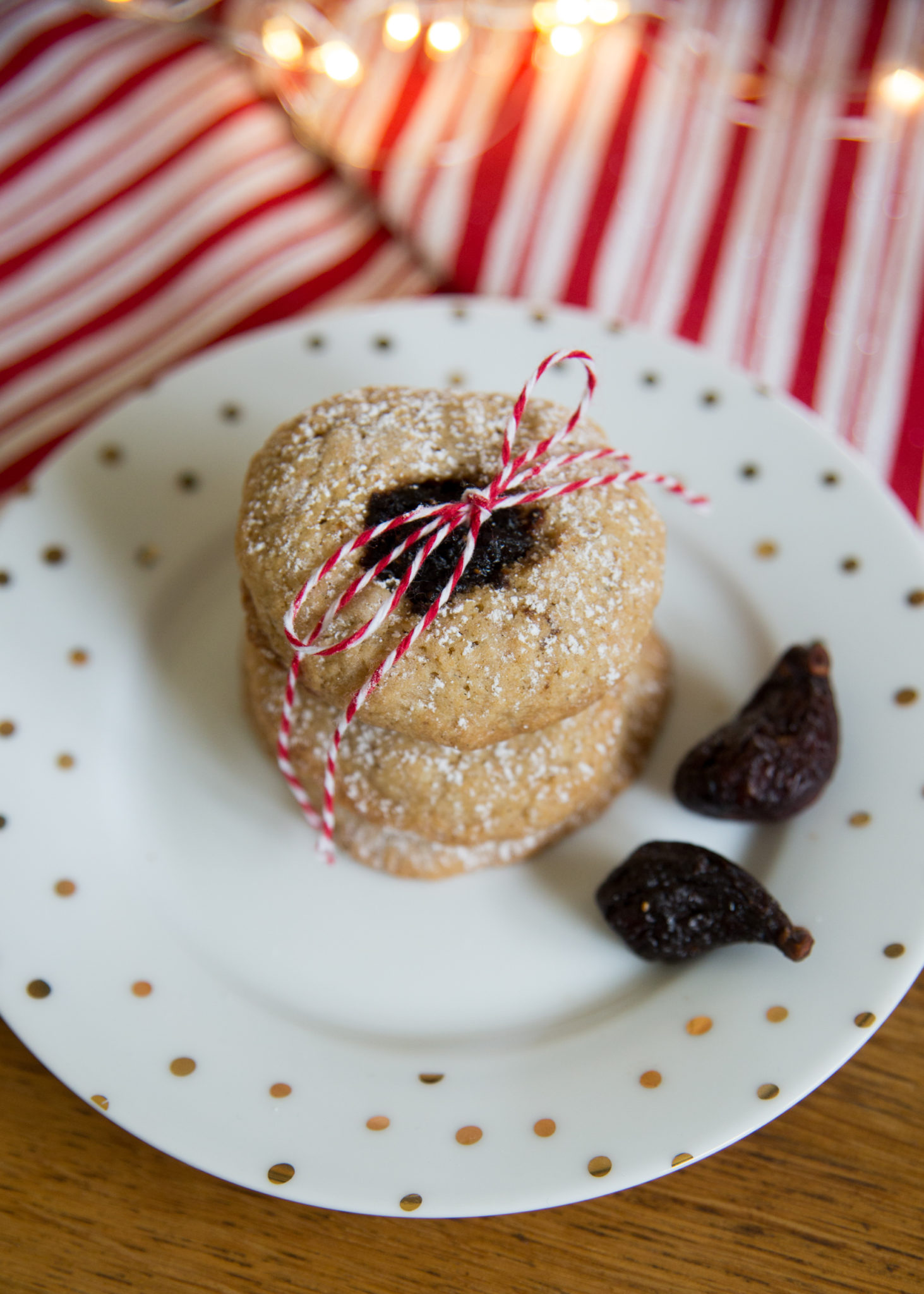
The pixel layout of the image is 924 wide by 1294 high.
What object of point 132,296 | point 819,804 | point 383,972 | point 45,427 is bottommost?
point 383,972

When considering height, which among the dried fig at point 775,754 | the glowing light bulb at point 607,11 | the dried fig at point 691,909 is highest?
the glowing light bulb at point 607,11

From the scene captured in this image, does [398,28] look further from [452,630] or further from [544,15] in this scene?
[452,630]

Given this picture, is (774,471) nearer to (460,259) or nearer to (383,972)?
(460,259)

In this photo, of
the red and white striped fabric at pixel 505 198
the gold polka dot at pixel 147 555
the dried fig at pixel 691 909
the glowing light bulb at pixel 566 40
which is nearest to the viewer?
the dried fig at pixel 691 909

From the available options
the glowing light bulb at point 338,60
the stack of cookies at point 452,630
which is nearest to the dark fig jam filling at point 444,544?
the stack of cookies at point 452,630

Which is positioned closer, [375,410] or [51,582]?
[375,410]

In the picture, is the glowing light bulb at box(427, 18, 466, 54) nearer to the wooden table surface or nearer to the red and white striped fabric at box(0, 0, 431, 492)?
the red and white striped fabric at box(0, 0, 431, 492)

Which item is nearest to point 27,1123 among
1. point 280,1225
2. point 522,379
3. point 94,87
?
point 280,1225

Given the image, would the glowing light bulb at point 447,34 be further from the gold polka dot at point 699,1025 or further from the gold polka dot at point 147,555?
the gold polka dot at point 699,1025
